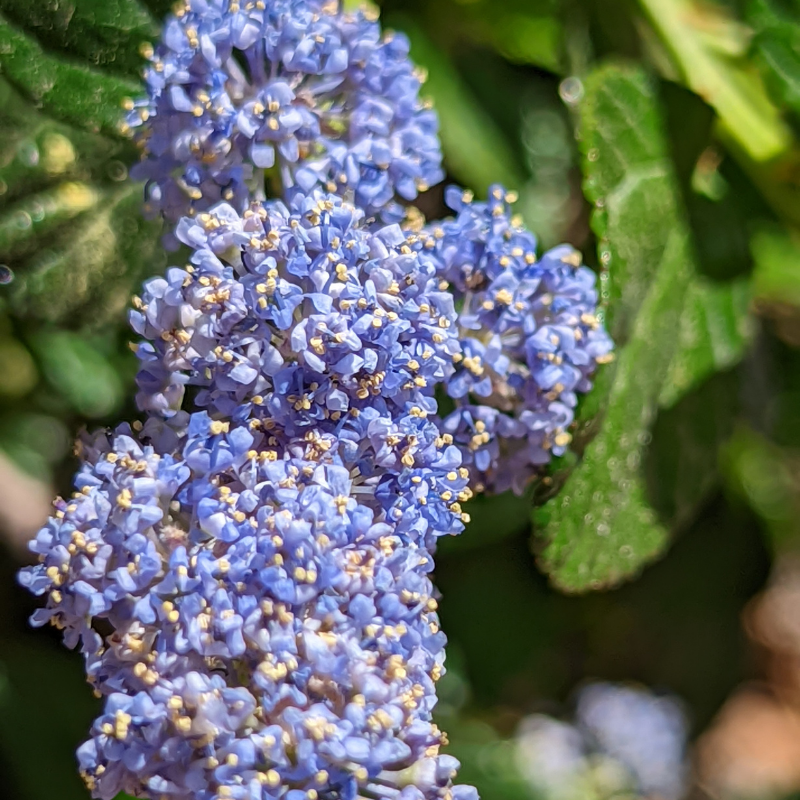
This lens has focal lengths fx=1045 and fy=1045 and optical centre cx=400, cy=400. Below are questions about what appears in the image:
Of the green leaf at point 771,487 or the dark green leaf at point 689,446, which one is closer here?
the dark green leaf at point 689,446

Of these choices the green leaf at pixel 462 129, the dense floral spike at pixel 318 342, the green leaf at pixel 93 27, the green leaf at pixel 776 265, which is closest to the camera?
the dense floral spike at pixel 318 342

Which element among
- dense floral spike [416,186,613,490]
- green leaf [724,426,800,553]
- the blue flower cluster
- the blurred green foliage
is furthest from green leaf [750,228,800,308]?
the blue flower cluster

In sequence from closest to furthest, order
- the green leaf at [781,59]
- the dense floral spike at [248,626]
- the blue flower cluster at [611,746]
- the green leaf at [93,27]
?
the dense floral spike at [248,626] < the green leaf at [93,27] < the green leaf at [781,59] < the blue flower cluster at [611,746]

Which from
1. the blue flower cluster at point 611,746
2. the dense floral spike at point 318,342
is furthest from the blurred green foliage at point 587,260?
the dense floral spike at point 318,342

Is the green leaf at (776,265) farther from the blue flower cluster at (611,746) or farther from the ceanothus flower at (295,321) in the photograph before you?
the blue flower cluster at (611,746)

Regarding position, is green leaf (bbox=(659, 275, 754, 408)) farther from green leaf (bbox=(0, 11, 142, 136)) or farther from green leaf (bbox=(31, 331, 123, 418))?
green leaf (bbox=(31, 331, 123, 418))

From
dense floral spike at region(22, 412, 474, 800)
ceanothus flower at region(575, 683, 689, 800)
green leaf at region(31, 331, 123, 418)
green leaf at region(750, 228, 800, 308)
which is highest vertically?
green leaf at region(31, 331, 123, 418)

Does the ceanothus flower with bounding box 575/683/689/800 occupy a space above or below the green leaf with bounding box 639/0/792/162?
below
